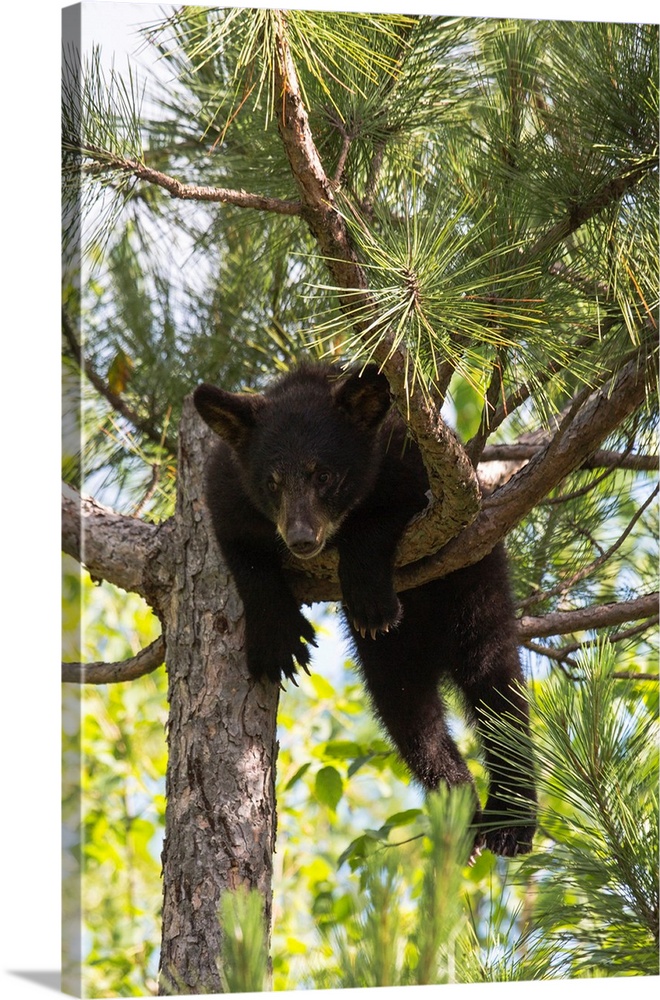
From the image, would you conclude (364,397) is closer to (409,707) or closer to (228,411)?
(228,411)

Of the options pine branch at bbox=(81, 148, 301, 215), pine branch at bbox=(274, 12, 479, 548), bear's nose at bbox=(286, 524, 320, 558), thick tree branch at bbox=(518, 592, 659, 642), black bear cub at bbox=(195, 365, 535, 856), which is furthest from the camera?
thick tree branch at bbox=(518, 592, 659, 642)

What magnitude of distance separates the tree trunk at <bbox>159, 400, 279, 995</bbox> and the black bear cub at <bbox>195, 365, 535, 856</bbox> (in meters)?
0.14

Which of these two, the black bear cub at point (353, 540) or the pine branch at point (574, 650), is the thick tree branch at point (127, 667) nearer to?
the black bear cub at point (353, 540)

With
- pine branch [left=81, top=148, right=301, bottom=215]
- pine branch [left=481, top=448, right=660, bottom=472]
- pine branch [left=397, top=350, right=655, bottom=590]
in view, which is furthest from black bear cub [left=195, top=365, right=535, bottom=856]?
pine branch [left=81, top=148, right=301, bottom=215]

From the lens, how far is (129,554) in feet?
12.6


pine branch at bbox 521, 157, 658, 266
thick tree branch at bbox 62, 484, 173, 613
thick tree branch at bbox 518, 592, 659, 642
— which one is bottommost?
thick tree branch at bbox 518, 592, 659, 642

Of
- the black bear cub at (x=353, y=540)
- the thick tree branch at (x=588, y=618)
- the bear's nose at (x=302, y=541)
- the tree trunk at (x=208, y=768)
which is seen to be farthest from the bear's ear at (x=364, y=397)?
the thick tree branch at (x=588, y=618)

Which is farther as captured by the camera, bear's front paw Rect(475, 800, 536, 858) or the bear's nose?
bear's front paw Rect(475, 800, 536, 858)

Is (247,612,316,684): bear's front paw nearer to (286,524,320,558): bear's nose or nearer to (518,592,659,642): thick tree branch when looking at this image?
(286,524,320,558): bear's nose

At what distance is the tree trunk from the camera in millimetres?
3283

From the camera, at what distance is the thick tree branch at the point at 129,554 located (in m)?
3.81

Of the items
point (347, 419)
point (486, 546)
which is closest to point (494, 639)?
point (486, 546)

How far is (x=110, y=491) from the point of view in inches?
185

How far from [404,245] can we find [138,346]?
244 cm
